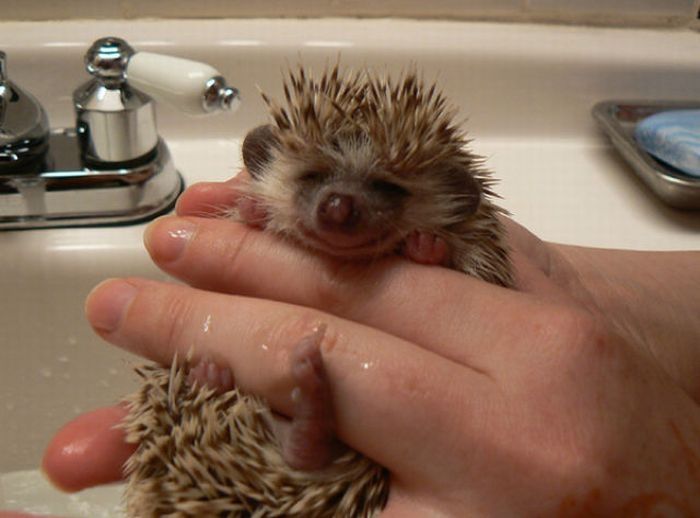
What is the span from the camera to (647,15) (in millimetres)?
1806

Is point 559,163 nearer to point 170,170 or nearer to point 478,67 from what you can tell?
point 478,67

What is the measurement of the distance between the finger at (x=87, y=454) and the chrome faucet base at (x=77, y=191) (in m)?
0.49

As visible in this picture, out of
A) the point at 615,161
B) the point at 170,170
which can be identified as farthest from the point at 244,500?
the point at 615,161

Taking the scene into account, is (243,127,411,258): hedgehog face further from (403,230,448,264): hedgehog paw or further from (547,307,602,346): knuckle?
(547,307,602,346): knuckle

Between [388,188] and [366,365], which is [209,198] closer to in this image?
[388,188]

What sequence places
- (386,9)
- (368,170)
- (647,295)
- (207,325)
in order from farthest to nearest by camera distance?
(386,9) < (647,295) < (368,170) < (207,325)

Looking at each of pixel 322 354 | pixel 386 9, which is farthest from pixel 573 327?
pixel 386 9

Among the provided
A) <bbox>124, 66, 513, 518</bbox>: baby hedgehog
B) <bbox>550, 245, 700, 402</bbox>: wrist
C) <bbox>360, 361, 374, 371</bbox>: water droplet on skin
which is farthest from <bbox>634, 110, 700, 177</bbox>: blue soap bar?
<bbox>360, 361, 374, 371</bbox>: water droplet on skin

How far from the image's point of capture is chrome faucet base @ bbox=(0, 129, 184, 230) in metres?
1.36

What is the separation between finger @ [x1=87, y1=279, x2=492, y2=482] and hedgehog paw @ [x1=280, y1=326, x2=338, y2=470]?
0.4 inches

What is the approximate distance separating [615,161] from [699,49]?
1.02ft

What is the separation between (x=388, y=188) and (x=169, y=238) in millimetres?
287

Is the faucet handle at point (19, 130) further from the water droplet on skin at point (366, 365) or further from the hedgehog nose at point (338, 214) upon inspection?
the water droplet on skin at point (366, 365)

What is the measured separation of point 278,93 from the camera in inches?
64.6
